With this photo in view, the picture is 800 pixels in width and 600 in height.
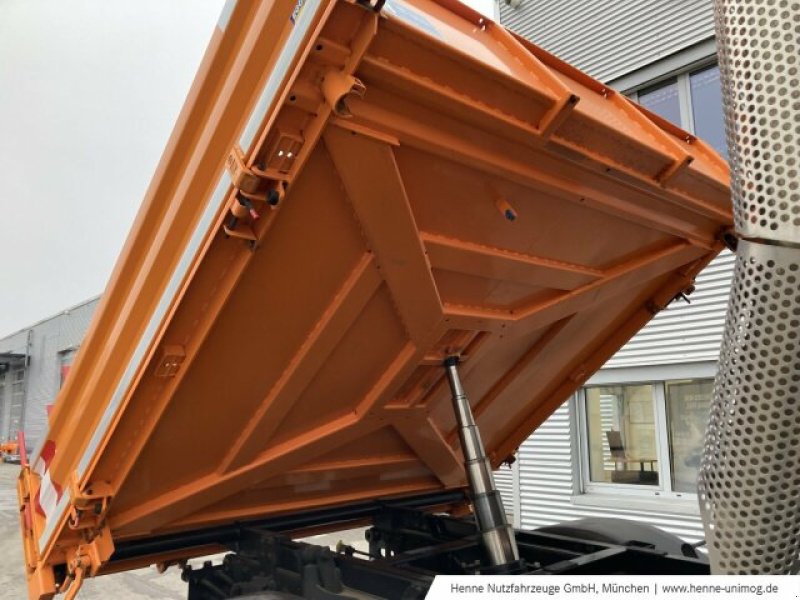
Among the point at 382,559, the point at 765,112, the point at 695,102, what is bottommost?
the point at 382,559

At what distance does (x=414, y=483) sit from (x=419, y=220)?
211 centimetres

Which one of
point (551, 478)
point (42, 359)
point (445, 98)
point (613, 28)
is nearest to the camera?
point (445, 98)

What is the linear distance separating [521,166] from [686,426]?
6362 millimetres

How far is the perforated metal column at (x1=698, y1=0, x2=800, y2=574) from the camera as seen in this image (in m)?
1.23

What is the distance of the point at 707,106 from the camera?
7.50 m

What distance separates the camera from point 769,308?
1252 mm

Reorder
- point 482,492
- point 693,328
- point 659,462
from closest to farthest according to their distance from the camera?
point 482,492, point 693,328, point 659,462

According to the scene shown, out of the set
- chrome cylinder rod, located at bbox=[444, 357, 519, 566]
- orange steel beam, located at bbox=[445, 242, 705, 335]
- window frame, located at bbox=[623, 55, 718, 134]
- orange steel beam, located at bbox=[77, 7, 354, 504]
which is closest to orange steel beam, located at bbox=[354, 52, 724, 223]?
orange steel beam, located at bbox=[445, 242, 705, 335]

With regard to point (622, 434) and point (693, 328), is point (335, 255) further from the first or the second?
point (622, 434)

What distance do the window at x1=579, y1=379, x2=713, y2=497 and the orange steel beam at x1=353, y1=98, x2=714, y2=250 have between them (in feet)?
17.2

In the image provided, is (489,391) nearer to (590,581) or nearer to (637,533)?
(637,533)

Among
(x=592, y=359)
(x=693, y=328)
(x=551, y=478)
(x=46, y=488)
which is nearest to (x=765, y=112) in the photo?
(x=592, y=359)

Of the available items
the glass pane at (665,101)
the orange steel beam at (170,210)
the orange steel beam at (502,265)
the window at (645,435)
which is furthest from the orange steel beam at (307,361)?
the glass pane at (665,101)

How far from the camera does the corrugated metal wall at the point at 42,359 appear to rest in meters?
25.4
